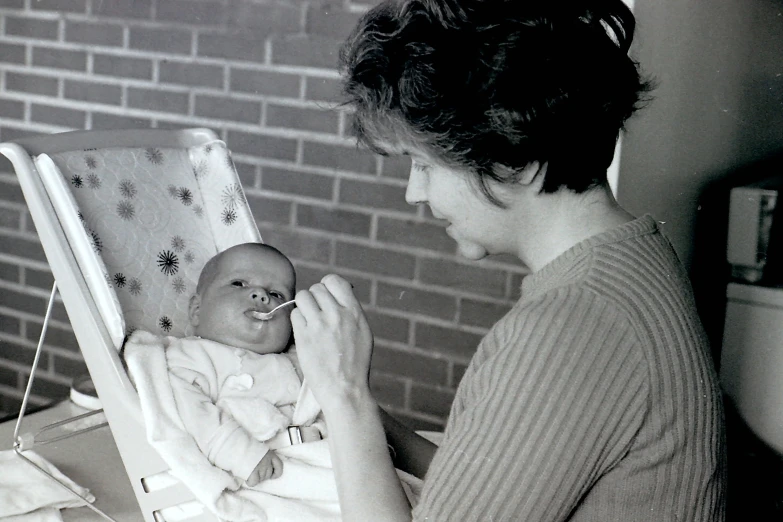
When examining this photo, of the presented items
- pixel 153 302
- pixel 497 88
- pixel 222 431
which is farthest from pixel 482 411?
pixel 153 302

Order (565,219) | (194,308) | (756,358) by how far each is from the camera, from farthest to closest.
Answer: (756,358), (194,308), (565,219)

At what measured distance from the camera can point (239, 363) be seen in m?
1.45

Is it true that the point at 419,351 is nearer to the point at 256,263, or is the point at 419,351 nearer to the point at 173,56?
the point at 256,263

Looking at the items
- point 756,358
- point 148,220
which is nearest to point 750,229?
point 756,358

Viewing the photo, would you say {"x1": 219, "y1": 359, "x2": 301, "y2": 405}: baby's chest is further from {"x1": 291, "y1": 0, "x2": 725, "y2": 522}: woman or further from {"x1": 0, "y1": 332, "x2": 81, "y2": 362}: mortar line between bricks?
{"x1": 0, "y1": 332, "x2": 81, "y2": 362}: mortar line between bricks

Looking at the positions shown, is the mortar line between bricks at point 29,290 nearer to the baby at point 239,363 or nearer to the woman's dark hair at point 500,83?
the baby at point 239,363

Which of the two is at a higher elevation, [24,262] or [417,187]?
[417,187]

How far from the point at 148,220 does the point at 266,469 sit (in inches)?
21.3

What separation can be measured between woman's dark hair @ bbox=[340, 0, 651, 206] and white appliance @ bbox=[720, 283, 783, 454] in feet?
3.25

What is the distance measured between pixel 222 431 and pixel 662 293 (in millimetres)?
738

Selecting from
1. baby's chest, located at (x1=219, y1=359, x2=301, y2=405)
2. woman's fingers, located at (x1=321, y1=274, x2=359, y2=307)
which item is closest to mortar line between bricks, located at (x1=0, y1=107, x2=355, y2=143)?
baby's chest, located at (x1=219, y1=359, x2=301, y2=405)

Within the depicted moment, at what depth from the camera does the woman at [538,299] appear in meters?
0.85

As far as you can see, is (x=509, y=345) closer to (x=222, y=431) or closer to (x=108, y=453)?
(x=222, y=431)

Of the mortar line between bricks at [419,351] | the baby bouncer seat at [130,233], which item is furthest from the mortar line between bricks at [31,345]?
the baby bouncer seat at [130,233]
